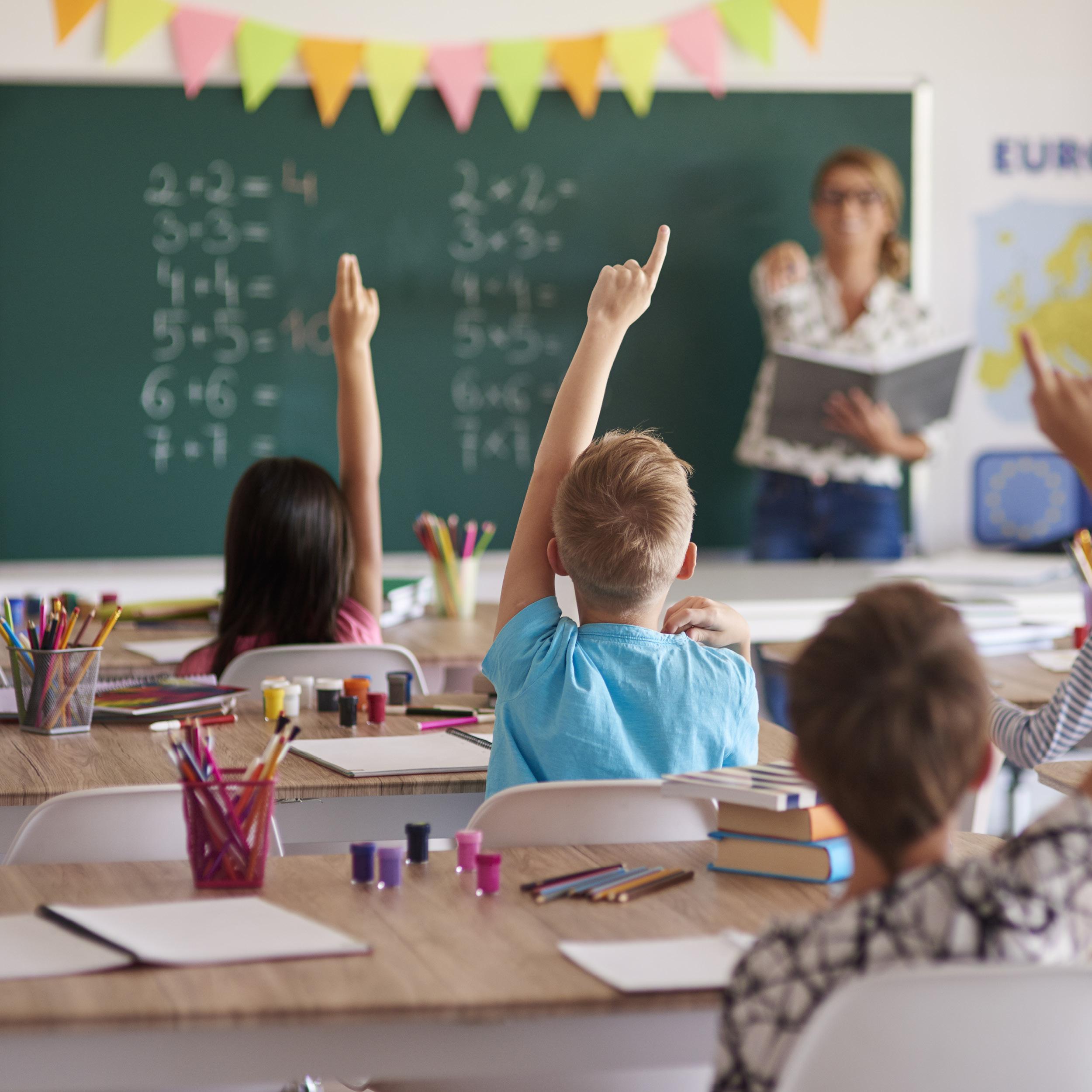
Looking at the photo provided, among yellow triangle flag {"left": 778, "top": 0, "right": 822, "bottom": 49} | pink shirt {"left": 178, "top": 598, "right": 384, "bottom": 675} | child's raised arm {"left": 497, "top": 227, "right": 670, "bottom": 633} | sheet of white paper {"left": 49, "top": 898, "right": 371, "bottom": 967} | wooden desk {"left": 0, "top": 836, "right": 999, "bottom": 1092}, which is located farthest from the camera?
yellow triangle flag {"left": 778, "top": 0, "right": 822, "bottom": 49}

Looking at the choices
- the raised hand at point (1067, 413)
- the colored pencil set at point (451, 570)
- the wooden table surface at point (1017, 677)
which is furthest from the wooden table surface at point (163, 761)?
the colored pencil set at point (451, 570)

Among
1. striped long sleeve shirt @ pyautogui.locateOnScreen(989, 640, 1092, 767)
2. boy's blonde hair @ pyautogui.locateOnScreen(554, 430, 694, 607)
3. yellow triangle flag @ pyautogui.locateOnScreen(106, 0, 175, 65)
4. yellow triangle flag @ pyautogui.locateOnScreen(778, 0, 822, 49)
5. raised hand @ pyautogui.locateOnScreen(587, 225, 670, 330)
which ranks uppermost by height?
yellow triangle flag @ pyautogui.locateOnScreen(778, 0, 822, 49)

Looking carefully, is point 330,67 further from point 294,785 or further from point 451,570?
point 294,785

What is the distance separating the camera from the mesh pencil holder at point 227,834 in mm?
1229

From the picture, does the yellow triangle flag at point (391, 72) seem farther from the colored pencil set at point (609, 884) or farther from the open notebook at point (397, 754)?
the colored pencil set at point (609, 884)

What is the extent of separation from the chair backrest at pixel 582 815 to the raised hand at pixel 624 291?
676mm

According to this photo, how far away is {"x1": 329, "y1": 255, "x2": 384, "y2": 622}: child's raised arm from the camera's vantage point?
109 inches

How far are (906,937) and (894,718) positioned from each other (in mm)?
133

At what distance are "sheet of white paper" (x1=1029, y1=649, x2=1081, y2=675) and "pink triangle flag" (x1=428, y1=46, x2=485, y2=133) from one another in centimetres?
291

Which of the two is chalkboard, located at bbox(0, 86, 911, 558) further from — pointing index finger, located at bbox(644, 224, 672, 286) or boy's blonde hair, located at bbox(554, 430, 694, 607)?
boy's blonde hair, located at bbox(554, 430, 694, 607)

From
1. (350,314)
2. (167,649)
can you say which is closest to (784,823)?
(350,314)

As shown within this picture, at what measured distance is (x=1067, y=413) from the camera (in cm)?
127

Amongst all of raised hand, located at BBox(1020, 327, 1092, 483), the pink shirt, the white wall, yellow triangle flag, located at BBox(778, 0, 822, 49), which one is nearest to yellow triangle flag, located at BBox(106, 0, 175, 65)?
the white wall

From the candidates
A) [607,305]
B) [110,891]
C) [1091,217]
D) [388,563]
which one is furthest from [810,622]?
[110,891]
